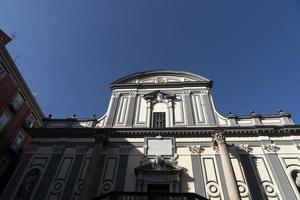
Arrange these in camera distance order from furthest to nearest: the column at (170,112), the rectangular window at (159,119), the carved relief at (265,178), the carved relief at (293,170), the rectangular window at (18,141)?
the rectangular window at (18,141), the rectangular window at (159,119), the column at (170,112), the carved relief at (293,170), the carved relief at (265,178)

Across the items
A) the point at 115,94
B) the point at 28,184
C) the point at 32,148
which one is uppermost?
the point at 115,94

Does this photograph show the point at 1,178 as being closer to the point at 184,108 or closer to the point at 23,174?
the point at 23,174

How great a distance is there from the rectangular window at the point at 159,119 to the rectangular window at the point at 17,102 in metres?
14.0

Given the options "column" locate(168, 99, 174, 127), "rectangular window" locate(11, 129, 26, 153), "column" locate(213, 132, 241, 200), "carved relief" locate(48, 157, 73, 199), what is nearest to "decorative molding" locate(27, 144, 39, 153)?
"carved relief" locate(48, 157, 73, 199)

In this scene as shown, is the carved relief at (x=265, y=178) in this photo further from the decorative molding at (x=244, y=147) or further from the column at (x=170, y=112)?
the column at (x=170, y=112)

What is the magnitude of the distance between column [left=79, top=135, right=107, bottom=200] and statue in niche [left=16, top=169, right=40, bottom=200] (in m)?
3.89

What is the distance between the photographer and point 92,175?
46.9 feet

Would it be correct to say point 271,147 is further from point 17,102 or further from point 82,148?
point 17,102

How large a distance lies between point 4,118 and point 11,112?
1.19m

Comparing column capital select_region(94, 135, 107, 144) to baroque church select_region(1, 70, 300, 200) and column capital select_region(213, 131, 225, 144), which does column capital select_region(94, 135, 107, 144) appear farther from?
column capital select_region(213, 131, 225, 144)

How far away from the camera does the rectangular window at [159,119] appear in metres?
18.7

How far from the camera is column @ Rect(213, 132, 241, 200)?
42.2 ft

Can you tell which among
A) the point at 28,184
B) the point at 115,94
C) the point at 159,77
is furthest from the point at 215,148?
the point at 28,184

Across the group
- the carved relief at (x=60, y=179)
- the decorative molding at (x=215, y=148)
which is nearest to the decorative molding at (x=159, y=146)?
the decorative molding at (x=215, y=148)
